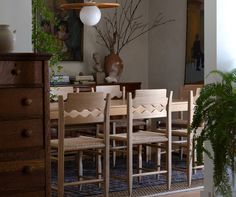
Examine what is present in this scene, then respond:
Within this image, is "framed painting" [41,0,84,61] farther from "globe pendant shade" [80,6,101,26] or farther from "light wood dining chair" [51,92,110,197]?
"light wood dining chair" [51,92,110,197]

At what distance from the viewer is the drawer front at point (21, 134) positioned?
3.14m

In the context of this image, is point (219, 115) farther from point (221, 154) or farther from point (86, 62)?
point (86, 62)

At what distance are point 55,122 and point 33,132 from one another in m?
2.84

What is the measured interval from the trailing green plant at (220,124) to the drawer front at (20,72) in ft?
3.67

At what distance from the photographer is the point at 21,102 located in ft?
10.5

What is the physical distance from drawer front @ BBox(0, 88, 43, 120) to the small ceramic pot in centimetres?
28

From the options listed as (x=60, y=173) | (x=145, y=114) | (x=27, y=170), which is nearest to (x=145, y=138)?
(x=145, y=114)

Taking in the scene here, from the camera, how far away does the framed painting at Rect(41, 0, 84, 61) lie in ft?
25.1

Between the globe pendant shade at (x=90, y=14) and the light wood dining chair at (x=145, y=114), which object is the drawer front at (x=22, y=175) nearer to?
the light wood dining chair at (x=145, y=114)

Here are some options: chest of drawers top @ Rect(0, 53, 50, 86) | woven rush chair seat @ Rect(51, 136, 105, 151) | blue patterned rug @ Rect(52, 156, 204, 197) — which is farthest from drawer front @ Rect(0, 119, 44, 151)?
blue patterned rug @ Rect(52, 156, 204, 197)

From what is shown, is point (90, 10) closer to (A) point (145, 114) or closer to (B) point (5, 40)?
(A) point (145, 114)

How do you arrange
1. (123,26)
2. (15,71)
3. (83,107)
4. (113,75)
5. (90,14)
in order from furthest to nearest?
(123,26), (113,75), (90,14), (83,107), (15,71)

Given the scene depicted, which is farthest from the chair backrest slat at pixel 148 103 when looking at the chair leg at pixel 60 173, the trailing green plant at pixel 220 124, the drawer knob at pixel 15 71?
the drawer knob at pixel 15 71

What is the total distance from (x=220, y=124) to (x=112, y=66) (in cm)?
435
